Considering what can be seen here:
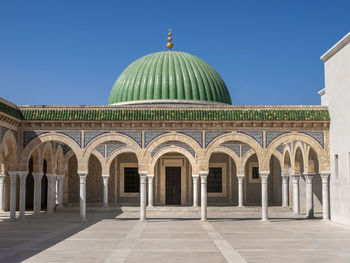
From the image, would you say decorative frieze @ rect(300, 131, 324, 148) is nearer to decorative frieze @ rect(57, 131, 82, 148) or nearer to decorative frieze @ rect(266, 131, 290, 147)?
decorative frieze @ rect(266, 131, 290, 147)

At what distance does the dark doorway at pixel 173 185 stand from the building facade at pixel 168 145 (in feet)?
0.16

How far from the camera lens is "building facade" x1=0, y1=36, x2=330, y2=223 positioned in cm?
1614

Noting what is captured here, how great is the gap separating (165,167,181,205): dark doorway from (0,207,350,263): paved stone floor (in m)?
7.69

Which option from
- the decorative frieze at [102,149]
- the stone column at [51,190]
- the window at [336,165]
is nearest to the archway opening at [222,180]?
the decorative frieze at [102,149]

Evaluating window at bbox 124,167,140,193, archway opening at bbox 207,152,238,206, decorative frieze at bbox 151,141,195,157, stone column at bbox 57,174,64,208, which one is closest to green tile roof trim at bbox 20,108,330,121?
decorative frieze at bbox 151,141,195,157

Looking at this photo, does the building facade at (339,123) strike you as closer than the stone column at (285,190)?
Yes

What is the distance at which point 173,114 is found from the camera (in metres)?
16.2

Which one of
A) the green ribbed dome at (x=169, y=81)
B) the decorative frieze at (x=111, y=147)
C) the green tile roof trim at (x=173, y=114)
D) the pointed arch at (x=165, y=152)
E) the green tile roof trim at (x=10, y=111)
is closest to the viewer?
the green tile roof trim at (x=10, y=111)

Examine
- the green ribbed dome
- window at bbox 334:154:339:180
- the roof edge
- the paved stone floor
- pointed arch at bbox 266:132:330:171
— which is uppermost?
the green ribbed dome

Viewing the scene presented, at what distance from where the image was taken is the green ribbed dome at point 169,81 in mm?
24156

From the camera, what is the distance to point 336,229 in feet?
44.9

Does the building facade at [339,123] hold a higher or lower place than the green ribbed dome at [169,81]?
lower

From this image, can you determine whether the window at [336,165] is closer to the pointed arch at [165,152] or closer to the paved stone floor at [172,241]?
the paved stone floor at [172,241]

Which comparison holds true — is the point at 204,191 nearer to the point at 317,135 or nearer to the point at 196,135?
the point at 196,135
